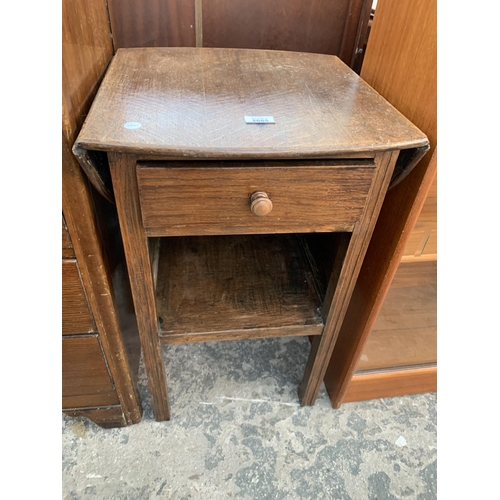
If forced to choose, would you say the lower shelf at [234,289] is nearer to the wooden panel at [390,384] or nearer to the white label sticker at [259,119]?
the wooden panel at [390,384]

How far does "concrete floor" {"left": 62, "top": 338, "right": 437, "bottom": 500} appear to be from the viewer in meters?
0.93

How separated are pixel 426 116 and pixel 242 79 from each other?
35 centimetres

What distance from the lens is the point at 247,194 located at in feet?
1.96

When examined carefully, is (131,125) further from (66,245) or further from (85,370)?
(85,370)

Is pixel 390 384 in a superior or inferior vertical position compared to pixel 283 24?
inferior

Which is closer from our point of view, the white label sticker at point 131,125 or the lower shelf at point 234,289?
the white label sticker at point 131,125

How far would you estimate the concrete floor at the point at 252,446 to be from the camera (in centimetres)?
93

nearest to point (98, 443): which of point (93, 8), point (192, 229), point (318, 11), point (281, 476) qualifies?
point (281, 476)

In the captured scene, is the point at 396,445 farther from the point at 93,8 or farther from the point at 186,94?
the point at 93,8

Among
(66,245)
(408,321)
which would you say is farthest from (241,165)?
(408,321)

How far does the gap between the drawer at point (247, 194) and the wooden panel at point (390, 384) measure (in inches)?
22.6

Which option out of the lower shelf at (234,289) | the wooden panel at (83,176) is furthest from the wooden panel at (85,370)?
the lower shelf at (234,289)

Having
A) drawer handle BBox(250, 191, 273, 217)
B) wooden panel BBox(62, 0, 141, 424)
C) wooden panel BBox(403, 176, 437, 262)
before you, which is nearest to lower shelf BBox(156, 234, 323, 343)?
wooden panel BBox(62, 0, 141, 424)

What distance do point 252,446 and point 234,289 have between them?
0.42 metres
